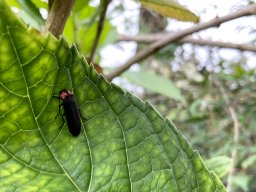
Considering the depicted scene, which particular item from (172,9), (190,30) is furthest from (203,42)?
(172,9)

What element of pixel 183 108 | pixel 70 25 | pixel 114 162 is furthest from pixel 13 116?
pixel 183 108

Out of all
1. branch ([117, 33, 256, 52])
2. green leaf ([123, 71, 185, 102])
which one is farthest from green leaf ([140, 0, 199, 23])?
green leaf ([123, 71, 185, 102])

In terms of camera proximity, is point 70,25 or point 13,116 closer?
point 13,116

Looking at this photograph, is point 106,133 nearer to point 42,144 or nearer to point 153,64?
point 42,144

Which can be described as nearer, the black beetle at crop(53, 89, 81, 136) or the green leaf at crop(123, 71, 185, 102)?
the black beetle at crop(53, 89, 81, 136)

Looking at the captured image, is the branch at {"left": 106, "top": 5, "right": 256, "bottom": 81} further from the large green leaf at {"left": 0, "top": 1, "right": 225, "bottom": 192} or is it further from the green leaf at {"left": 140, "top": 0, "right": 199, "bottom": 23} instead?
the large green leaf at {"left": 0, "top": 1, "right": 225, "bottom": 192}

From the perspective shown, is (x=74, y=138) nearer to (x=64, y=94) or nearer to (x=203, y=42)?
(x=64, y=94)

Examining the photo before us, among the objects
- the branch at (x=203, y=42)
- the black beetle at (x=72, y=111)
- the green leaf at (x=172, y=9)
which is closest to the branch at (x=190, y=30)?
the branch at (x=203, y=42)

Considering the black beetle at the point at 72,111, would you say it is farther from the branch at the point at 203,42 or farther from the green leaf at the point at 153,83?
the green leaf at the point at 153,83
